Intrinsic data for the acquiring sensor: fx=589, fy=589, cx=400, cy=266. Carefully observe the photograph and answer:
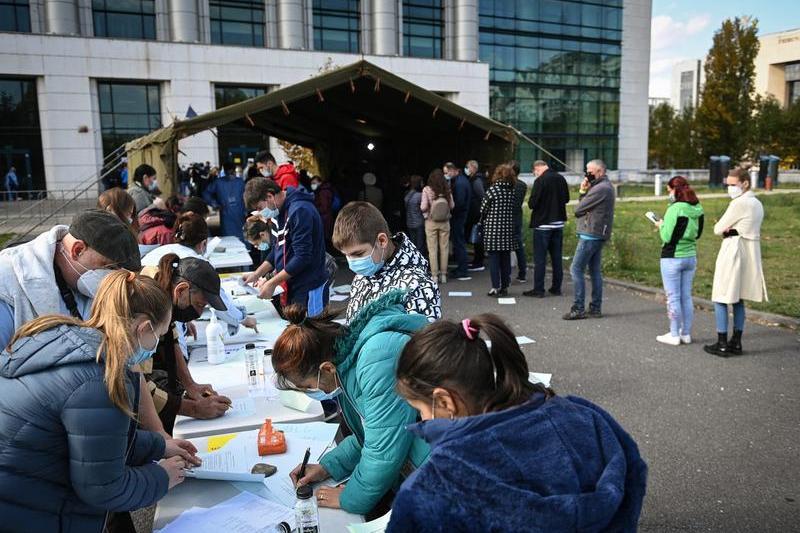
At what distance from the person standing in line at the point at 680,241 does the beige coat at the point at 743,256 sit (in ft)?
1.02

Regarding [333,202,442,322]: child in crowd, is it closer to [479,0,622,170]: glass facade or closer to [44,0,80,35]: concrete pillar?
[44,0,80,35]: concrete pillar

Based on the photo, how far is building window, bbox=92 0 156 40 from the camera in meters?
26.2

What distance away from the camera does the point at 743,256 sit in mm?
5547

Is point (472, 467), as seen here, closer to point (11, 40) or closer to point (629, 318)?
point (629, 318)

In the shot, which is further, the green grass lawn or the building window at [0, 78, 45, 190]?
the building window at [0, 78, 45, 190]

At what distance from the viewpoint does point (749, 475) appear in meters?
3.65

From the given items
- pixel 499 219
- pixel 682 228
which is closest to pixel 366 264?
pixel 682 228

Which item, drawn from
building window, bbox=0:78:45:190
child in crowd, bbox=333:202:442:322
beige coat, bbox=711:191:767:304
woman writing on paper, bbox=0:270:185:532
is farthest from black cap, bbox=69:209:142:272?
building window, bbox=0:78:45:190

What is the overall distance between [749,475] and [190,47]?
2848 cm

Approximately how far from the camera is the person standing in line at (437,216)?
927cm

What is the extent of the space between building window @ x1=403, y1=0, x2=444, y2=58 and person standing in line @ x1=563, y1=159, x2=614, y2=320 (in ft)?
88.1

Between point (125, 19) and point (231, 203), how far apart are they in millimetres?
21182

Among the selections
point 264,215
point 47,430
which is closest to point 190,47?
point 264,215

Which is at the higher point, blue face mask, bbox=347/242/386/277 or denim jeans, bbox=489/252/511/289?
blue face mask, bbox=347/242/386/277
